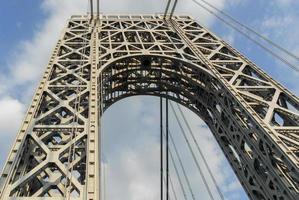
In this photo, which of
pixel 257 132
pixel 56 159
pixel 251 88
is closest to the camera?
pixel 56 159

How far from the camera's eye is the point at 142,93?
26.3m

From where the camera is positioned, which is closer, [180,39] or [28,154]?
[28,154]

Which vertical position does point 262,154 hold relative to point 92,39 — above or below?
below

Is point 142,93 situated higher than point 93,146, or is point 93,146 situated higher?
point 142,93

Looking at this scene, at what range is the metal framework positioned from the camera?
14477 millimetres

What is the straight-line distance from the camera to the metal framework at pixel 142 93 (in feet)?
47.5

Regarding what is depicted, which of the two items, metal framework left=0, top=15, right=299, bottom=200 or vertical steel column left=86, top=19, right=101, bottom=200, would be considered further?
metal framework left=0, top=15, right=299, bottom=200

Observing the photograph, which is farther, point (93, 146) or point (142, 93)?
point (142, 93)

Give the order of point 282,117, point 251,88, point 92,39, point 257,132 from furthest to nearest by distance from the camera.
A: point 92,39 → point 251,88 → point 282,117 → point 257,132

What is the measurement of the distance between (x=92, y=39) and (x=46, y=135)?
913cm

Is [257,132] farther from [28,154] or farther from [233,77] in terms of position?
[28,154]

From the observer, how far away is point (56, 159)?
47.1 feet

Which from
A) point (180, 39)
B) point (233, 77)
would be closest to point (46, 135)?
point (233, 77)

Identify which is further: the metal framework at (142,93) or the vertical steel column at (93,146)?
the metal framework at (142,93)
